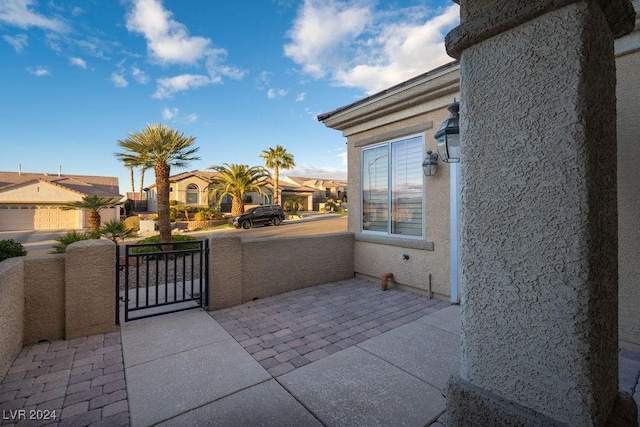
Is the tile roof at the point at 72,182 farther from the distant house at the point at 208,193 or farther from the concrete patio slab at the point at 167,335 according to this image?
the concrete patio slab at the point at 167,335

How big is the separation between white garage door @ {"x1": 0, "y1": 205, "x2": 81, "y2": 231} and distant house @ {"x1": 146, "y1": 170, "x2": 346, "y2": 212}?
25.4ft

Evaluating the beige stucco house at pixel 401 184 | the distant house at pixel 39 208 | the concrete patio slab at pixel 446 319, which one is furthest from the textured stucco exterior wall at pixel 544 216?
the distant house at pixel 39 208

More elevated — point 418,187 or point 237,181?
point 237,181

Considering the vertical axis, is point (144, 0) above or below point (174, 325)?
above

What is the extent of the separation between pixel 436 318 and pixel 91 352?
4.86m

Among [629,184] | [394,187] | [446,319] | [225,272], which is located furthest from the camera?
[394,187]

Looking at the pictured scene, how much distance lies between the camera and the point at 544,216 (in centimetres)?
132

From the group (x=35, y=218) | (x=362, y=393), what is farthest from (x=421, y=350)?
(x=35, y=218)

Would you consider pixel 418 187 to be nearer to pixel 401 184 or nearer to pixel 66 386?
pixel 401 184

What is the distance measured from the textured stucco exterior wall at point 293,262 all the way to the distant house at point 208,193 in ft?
75.1

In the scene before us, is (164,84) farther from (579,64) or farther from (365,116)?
(579,64)

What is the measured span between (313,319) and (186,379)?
2.04 metres

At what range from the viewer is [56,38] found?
32.2ft

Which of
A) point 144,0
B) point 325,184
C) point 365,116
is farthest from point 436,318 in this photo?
point 325,184
